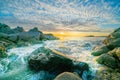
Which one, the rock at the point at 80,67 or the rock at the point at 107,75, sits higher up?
the rock at the point at 80,67

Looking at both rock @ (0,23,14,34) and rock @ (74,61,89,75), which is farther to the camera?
rock @ (0,23,14,34)

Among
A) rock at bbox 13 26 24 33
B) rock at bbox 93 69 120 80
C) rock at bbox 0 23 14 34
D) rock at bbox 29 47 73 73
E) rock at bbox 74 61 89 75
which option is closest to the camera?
rock at bbox 93 69 120 80

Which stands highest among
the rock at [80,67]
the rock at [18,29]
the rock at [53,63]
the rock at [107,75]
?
the rock at [18,29]

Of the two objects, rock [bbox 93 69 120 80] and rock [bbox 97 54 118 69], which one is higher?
rock [bbox 97 54 118 69]

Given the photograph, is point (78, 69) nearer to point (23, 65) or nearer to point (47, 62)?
point (47, 62)

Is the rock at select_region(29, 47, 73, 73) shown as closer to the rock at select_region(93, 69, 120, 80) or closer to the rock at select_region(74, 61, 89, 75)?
the rock at select_region(74, 61, 89, 75)

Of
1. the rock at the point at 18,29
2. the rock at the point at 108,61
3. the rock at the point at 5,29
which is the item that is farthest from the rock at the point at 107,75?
the rock at the point at 18,29

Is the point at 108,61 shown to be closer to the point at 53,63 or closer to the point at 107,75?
the point at 107,75

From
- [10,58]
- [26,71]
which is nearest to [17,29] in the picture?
[10,58]

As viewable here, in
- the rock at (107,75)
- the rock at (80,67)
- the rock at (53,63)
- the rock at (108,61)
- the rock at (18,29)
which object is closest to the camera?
the rock at (107,75)

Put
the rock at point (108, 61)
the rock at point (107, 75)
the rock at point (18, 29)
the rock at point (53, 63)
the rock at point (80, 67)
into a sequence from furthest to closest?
the rock at point (18, 29) < the rock at point (108, 61) < the rock at point (80, 67) < the rock at point (53, 63) < the rock at point (107, 75)

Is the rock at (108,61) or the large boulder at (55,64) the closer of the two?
the large boulder at (55,64)

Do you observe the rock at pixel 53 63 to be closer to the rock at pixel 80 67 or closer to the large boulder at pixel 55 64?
the large boulder at pixel 55 64

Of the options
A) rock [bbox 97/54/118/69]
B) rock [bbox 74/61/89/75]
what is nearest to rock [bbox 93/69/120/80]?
rock [bbox 97/54/118/69]
